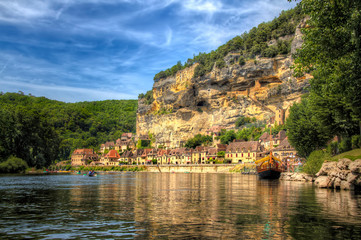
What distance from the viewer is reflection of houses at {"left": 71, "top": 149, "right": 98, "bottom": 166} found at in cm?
14504

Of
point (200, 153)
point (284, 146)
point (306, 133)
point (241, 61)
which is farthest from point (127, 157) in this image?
point (306, 133)

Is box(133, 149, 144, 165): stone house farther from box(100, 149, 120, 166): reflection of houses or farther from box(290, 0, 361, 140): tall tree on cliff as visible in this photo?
box(290, 0, 361, 140): tall tree on cliff

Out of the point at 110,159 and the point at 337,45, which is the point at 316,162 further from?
the point at 110,159

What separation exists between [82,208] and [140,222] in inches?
248

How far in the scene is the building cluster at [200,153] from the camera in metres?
97.4

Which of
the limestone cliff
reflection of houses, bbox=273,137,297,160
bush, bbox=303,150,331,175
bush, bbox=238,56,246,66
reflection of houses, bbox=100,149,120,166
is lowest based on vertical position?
reflection of houses, bbox=100,149,120,166

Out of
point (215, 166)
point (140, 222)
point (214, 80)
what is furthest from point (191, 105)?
point (140, 222)

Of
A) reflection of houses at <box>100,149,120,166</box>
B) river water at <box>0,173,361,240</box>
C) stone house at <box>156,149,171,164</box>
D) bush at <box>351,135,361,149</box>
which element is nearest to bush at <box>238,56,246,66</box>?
stone house at <box>156,149,171,164</box>

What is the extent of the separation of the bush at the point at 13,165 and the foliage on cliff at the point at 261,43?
86.5 metres

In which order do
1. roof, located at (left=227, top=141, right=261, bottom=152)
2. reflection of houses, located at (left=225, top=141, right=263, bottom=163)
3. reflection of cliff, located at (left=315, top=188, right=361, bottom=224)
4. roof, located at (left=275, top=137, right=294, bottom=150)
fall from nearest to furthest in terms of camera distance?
reflection of cliff, located at (left=315, top=188, right=361, bottom=224), roof, located at (left=275, top=137, right=294, bottom=150), reflection of houses, located at (left=225, top=141, right=263, bottom=163), roof, located at (left=227, top=141, right=261, bottom=152)

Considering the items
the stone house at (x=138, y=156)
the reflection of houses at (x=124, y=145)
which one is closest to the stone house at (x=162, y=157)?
the stone house at (x=138, y=156)

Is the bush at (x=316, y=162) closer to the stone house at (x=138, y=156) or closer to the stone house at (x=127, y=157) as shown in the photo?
the stone house at (x=138, y=156)

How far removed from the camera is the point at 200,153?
118000mm

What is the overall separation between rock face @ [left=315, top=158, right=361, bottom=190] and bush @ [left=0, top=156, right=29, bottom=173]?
216ft
